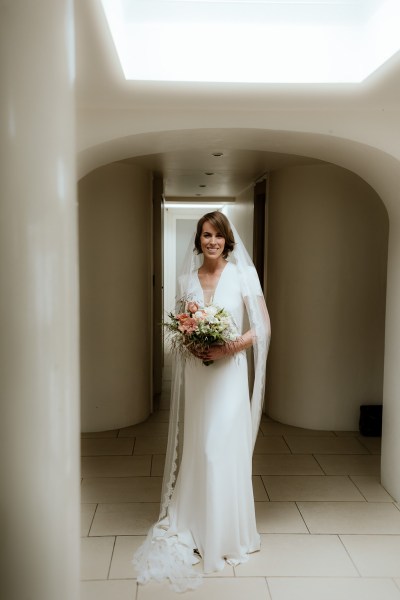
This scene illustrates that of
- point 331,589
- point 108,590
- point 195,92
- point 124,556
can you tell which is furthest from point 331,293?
point 108,590

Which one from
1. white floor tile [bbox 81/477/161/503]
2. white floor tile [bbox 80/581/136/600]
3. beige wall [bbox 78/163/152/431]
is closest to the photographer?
white floor tile [bbox 80/581/136/600]

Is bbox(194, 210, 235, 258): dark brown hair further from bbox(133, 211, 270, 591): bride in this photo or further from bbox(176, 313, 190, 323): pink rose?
bbox(176, 313, 190, 323): pink rose

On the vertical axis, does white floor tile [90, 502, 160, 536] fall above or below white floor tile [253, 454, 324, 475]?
above

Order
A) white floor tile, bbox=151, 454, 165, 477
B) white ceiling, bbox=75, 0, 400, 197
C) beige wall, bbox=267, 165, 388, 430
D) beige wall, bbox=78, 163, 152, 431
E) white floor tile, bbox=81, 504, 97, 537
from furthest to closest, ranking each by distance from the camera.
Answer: beige wall, bbox=267, 165, 388, 430 < beige wall, bbox=78, 163, 152, 431 < white floor tile, bbox=151, 454, 165, 477 < white floor tile, bbox=81, 504, 97, 537 < white ceiling, bbox=75, 0, 400, 197

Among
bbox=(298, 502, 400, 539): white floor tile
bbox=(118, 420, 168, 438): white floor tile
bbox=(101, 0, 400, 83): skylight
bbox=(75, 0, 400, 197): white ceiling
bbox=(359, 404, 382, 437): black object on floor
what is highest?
bbox=(101, 0, 400, 83): skylight

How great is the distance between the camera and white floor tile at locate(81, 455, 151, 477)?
464 centimetres

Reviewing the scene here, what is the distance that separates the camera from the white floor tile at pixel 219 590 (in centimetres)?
296

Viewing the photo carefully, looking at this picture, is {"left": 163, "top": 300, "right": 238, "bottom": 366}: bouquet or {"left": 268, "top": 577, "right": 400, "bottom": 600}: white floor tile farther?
{"left": 163, "top": 300, "right": 238, "bottom": 366}: bouquet

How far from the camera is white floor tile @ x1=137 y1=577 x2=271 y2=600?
2.96 metres

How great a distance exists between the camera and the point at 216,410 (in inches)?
130

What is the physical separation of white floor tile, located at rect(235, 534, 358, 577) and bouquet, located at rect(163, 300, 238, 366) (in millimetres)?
1264

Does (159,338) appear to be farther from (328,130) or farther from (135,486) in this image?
(328,130)

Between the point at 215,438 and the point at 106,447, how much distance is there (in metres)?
2.31

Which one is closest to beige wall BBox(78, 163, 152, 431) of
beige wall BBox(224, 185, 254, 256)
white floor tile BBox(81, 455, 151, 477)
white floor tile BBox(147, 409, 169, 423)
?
white floor tile BBox(147, 409, 169, 423)
